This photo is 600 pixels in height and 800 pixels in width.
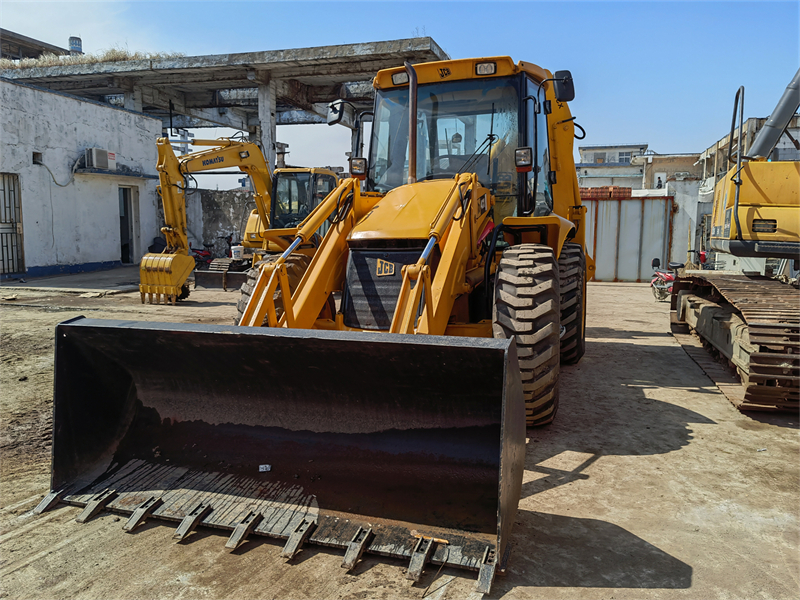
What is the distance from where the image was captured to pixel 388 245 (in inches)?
176

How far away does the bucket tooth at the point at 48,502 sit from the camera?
317 centimetres

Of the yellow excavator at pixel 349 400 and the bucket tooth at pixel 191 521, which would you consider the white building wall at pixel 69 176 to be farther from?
the bucket tooth at pixel 191 521

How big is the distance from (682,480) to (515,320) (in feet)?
4.63

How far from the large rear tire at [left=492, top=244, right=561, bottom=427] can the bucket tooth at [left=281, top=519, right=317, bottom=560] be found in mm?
1681

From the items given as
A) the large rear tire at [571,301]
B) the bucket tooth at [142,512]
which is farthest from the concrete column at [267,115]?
the bucket tooth at [142,512]

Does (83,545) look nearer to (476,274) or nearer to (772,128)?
(476,274)

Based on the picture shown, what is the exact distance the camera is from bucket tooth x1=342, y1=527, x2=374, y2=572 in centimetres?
271

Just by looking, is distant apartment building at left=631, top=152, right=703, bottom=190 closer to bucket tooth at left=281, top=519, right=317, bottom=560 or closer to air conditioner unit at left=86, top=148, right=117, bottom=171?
air conditioner unit at left=86, top=148, right=117, bottom=171

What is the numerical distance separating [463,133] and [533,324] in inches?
84.3

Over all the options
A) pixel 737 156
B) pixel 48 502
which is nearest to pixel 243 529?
pixel 48 502

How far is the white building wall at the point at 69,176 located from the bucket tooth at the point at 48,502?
15.9 metres

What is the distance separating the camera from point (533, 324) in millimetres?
4098

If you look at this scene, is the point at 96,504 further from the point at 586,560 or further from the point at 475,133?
the point at 475,133

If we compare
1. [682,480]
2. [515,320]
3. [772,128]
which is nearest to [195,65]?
[772,128]
